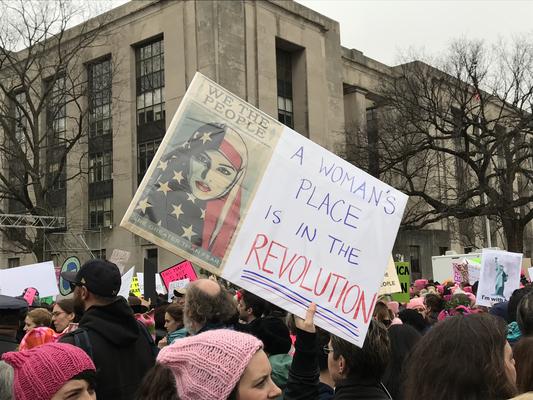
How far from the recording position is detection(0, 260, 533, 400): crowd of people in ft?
6.95

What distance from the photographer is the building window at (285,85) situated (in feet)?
142

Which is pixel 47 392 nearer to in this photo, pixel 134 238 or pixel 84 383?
pixel 84 383

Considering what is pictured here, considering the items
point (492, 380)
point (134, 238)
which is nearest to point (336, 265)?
point (492, 380)

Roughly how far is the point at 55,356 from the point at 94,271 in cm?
116

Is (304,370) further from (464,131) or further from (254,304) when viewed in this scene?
(464,131)

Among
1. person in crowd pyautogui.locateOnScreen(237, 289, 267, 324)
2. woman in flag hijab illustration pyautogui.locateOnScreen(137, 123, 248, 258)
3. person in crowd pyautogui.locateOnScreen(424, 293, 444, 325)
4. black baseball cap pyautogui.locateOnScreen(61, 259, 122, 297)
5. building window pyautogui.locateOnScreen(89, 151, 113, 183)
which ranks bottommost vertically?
person in crowd pyautogui.locateOnScreen(424, 293, 444, 325)

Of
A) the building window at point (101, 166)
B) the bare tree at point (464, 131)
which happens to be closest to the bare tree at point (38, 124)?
the building window at point (101, 166)


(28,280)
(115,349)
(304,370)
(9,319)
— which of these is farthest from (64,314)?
(28,280)

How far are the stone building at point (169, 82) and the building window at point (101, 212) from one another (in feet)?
0.25

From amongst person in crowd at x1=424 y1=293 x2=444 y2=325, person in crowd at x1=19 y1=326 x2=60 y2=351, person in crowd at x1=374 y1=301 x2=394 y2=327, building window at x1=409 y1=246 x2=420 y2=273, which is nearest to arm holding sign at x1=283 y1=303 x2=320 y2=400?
person in crowd at x1=19 y1=326 x2=60 y2=351

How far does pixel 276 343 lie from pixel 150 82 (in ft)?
127

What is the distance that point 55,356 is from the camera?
98.2 inches

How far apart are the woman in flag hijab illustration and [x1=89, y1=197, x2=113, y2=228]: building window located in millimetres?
39196

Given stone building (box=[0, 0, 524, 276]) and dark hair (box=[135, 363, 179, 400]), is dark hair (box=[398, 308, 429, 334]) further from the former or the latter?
stone building (box=[0, 0, 524, 276])
